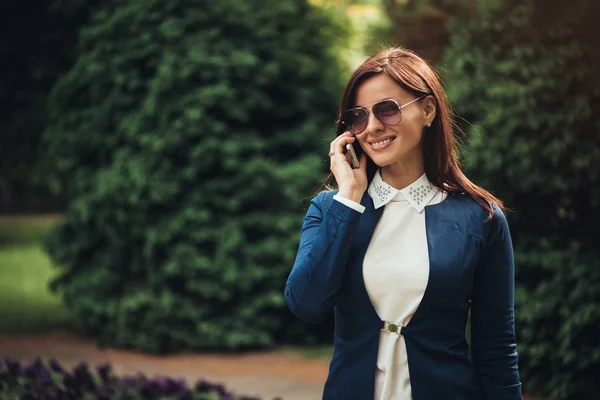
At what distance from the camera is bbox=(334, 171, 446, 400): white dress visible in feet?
7.75

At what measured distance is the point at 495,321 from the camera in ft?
7.95

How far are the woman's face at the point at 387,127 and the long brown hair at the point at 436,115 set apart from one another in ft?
0.08

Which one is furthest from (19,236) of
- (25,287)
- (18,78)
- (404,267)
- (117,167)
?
(404,267)

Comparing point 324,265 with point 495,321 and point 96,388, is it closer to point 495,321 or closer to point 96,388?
point 495,321

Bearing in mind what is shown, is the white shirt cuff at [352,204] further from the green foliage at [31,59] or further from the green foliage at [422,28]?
the green foliage at [31,59]

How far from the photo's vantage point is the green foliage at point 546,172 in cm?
546

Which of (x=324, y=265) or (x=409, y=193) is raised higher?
(x=409, y=193)

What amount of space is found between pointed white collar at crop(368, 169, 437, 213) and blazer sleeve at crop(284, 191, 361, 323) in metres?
0.13

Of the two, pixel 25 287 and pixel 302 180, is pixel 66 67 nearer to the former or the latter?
pixel 302 180

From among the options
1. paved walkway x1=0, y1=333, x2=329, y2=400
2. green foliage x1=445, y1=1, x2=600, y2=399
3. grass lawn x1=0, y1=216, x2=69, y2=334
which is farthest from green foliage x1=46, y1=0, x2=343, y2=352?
green foliage x1=445, y1=1, x2=600, y2=399

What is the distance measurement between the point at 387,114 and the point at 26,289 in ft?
38.9

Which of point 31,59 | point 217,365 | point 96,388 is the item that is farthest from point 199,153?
point 96,388

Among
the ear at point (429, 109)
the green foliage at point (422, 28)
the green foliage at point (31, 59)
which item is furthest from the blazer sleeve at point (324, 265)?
the green foliage at point (31, 59)

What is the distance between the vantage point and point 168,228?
777 centimetres
